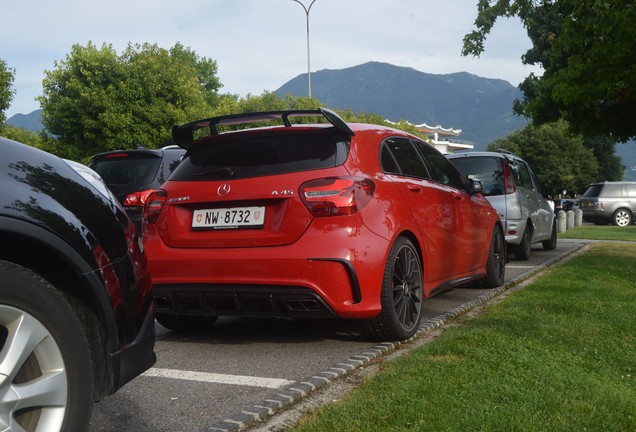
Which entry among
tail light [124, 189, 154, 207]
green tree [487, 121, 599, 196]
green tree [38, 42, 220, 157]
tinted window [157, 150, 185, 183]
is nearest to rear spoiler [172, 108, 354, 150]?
tail light [124, 189, 154, 207]

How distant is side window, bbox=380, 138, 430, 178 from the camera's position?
545cm

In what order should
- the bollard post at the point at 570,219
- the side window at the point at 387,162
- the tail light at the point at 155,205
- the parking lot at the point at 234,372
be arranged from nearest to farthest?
the parking lot at the point at 234,372 < the tail light at the point at 155,205 < the side window at the point at 387,162 < the bollard post at the point at 570,219

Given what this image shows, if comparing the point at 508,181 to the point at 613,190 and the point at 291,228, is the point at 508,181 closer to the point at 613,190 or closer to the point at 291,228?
the point at 291,228

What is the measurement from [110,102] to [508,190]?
32.7m

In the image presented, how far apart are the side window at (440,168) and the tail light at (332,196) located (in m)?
1.77

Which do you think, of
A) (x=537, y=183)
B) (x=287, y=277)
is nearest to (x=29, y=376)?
(x=287, y=277)

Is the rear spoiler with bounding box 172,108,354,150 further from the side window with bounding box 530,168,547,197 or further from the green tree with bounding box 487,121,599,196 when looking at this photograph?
the green tree with bounding box 487,121,599,196

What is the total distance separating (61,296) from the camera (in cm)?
255

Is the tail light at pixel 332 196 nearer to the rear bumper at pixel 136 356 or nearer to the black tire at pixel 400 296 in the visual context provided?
the black tire at pixel 400 296

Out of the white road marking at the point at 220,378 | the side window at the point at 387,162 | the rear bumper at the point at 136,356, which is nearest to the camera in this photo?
the rear bumper at the point at 136,356

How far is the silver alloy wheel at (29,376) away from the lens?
2303 millimetres

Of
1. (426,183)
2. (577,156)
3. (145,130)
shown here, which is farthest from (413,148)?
(577,156)

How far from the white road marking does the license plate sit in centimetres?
101

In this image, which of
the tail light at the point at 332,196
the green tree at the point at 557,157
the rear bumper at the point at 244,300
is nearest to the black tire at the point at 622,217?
the tail light at the point at 332,196
